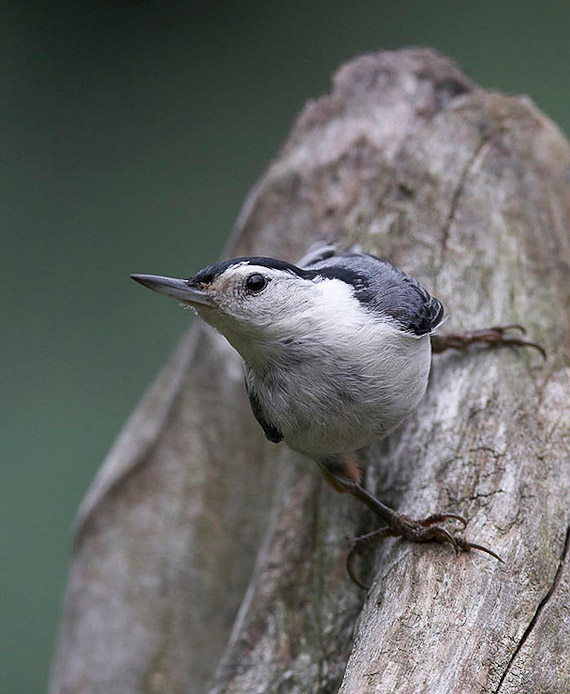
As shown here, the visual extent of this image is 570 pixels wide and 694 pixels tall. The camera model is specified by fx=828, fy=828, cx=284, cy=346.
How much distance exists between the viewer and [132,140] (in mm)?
3840

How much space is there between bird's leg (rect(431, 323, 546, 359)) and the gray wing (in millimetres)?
184

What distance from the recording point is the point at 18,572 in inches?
132

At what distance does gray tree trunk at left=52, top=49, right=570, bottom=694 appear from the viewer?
136 cm

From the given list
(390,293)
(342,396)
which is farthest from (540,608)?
(390,293)

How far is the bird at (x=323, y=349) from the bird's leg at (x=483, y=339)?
0.27 meters

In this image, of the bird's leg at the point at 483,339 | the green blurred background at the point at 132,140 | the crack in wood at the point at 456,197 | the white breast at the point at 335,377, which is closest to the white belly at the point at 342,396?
the white breast at the point at 335,377

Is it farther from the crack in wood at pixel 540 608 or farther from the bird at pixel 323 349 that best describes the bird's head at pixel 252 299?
the crack in wood at pixel 540 608

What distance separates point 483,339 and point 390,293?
Answer: 0.38m

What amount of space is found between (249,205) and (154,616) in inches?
49.3

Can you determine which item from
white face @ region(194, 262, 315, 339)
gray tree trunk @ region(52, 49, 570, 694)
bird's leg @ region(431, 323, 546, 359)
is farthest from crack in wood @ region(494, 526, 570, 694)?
white face @ region(194, 262, 315, 339)

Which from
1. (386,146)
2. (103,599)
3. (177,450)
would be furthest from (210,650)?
(386,146)

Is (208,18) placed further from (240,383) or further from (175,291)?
(175,291)

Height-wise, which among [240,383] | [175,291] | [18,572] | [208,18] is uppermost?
[208,18]

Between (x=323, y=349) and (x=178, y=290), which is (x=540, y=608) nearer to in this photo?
(x=323, y=349)
